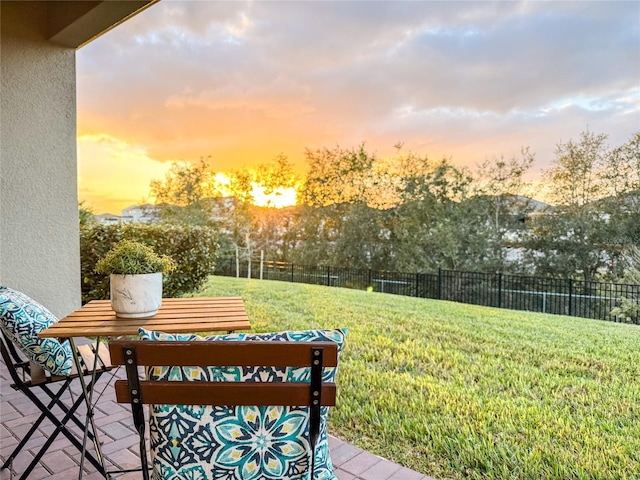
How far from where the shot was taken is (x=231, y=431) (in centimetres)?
101

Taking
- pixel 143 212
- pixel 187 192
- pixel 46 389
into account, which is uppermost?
pixel 187 192

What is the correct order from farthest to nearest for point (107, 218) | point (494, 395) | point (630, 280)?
point (107, 218), point (630, 280), point (494, 395)

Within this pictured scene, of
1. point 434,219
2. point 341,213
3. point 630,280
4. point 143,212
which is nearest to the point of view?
point 630,280

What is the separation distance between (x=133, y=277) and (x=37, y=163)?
260 centimetres

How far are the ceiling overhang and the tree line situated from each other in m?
4.67

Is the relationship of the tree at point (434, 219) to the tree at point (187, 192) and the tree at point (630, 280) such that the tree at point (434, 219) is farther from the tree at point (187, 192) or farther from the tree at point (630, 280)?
the tree at point (187, 192)

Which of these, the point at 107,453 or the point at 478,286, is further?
the point at 478,286

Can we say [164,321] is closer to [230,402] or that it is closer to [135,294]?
[135,294]

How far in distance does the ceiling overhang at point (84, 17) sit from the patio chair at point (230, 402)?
9.25 ft

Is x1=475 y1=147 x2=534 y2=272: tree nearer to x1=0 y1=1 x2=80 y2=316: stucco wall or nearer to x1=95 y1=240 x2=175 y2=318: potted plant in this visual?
x1=0 y1=1 x2=80 y2=316: stucco wall

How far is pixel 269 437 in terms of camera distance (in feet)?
3.34

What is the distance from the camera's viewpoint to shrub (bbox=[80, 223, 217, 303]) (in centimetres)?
470

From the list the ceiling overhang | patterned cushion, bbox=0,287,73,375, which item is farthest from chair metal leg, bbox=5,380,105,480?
the ceiling overhang

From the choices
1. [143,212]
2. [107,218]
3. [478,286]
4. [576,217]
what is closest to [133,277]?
[107,218]
